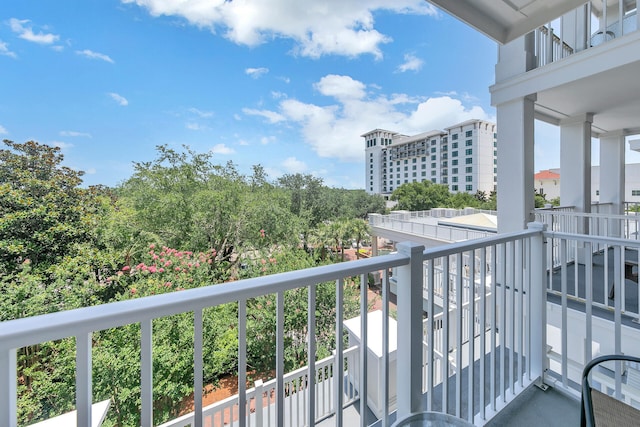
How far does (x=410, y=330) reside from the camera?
3.66ft

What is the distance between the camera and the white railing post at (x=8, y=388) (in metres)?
0.50

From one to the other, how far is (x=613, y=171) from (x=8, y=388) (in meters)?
7.76

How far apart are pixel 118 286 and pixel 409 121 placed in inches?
1881

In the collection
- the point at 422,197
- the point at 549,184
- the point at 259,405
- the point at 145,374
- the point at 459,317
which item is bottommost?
the point at 259,405

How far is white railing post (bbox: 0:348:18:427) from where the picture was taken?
1.63 ft

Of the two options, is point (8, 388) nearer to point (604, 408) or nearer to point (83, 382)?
point (83, 382)

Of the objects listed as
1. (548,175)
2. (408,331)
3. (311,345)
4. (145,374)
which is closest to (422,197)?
(548,175)

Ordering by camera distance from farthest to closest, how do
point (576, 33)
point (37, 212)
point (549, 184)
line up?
point (549, 184), point (37, 212), point (576, 33)

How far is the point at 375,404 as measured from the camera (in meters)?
3.14

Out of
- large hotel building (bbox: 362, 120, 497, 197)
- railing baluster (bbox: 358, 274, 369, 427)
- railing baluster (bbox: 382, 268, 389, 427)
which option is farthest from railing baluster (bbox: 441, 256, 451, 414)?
large hotel building (bbox: 362, 120, 497, 197)

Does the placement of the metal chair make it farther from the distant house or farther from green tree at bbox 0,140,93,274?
the distant house

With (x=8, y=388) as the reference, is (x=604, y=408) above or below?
below

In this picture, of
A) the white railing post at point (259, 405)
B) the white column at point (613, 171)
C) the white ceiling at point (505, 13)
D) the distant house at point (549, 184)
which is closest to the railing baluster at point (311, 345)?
the white railing post at point (259, 405)

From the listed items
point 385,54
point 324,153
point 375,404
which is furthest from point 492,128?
point 375,404
